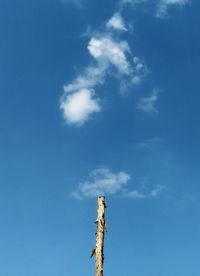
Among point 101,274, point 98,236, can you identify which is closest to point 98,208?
point 98,236

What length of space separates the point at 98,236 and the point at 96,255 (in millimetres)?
1004

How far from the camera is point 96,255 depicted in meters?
29.1

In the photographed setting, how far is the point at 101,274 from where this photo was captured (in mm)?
28578

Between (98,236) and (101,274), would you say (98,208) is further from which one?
(101,274)

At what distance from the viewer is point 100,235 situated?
29.5 meters

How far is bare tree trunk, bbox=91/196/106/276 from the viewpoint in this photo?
94.5ft

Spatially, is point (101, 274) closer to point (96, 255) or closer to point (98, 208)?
point (96, 255)

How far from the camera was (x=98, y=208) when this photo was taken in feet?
98.9

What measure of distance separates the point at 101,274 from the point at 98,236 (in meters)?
1.99

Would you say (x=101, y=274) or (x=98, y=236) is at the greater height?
(x=98, y=236)

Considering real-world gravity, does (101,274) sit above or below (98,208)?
below

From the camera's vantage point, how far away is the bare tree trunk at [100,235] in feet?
94.5

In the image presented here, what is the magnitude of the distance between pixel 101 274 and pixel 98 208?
11.4ft

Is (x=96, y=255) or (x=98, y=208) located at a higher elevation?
Result: (x=98, y=208)
